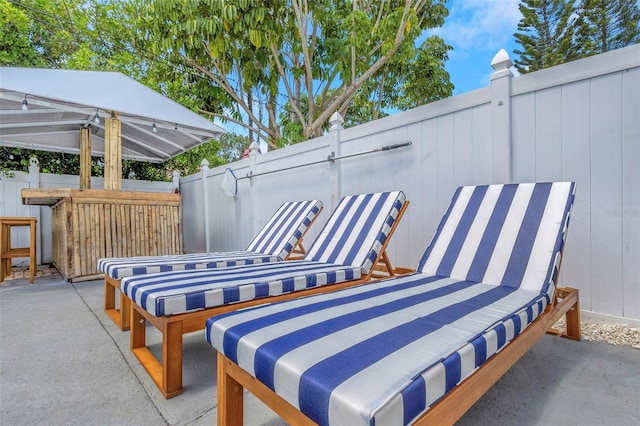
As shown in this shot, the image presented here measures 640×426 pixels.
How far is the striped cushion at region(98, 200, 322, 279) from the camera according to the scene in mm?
2445

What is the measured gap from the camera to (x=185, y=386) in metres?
1.59

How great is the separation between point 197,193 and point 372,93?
6450 mm

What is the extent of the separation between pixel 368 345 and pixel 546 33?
22.5 metres

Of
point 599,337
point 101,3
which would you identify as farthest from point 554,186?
point 101,3

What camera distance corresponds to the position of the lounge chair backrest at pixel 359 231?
2.58 meters

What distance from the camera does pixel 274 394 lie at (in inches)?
36.4

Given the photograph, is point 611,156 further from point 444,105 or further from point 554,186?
point 444,105

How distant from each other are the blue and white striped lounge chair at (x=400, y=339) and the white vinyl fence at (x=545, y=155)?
41 centimetres

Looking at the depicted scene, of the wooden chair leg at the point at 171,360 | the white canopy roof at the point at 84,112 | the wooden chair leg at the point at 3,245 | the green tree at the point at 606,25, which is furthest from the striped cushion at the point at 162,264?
the green tree at the point at 606,25

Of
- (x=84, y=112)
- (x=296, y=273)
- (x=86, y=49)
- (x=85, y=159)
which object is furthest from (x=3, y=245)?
(x=86, y=49)

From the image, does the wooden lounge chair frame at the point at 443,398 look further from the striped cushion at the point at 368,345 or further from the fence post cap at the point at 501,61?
the fence post cap at the point at 501,61

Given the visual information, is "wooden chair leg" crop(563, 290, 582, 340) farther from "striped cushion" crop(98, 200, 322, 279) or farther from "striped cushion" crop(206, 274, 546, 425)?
"striped cushion" crop(98, 200, 322, 279)

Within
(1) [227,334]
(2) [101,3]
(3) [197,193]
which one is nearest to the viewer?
(1) [227,334]

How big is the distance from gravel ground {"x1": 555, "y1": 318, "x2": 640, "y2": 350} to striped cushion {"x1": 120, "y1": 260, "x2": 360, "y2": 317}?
5.35 ft
